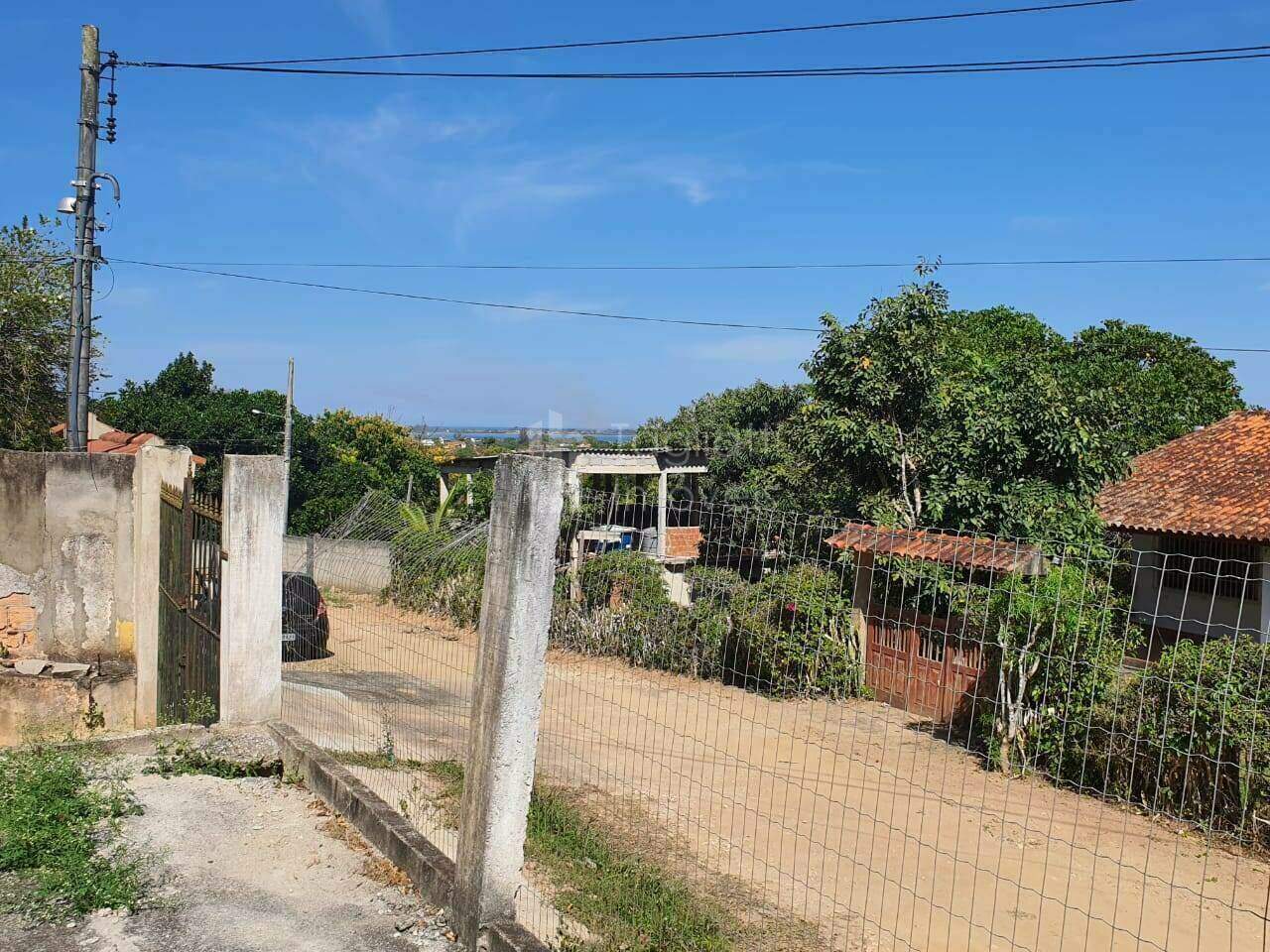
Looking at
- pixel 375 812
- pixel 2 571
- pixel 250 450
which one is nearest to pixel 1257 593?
pixel 375 812

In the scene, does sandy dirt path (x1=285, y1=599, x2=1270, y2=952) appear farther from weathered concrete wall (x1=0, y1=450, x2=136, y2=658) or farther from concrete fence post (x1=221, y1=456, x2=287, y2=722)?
weathered concrete wall (x1=0, y1=450, x2=136, y2=658)

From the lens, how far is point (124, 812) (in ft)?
16.4

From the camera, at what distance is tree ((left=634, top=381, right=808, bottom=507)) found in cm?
1981

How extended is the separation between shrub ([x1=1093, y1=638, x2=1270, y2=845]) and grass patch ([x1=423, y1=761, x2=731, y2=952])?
311cm

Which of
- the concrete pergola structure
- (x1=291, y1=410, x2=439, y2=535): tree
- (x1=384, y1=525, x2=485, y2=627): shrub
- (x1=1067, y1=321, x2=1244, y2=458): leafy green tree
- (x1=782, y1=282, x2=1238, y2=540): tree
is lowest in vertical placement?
(x1=291, y1=410, x2=439, y2=535): tree

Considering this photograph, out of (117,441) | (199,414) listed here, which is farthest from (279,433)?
(117,441)

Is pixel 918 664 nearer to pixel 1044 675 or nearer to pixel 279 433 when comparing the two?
pixel 1044 675

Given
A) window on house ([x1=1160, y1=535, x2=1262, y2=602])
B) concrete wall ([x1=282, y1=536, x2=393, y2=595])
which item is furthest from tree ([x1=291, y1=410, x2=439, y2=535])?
window on house ([x1=1160, y1=535, x2=1262, y2=602])

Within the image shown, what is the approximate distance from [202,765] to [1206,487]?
55.5 ft

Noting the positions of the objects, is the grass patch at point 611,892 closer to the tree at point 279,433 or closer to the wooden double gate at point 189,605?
the wooden double gate at point 189,605

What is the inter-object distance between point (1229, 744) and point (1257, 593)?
35.1 feet

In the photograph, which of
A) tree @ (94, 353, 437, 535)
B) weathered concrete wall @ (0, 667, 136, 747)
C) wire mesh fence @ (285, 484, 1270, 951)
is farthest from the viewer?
tree @ (94, 353, 437, 535)

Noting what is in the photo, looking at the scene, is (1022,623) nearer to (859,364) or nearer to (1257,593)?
(859,364)

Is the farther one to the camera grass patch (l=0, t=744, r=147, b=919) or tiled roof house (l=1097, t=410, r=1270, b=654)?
tiled roof house (l=1097, t=410, r=1270, b=654)
